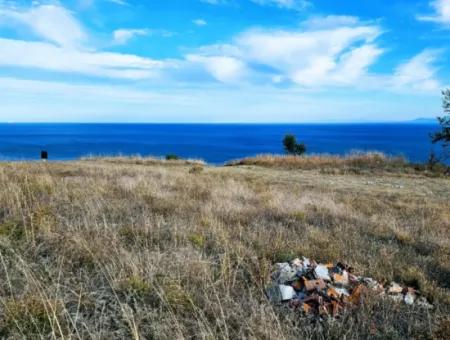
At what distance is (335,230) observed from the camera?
6.95 m

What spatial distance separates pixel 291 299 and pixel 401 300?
123 cm

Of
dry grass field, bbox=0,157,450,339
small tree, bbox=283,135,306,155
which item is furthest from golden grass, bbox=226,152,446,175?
small tree, bbox=283,135,306,155

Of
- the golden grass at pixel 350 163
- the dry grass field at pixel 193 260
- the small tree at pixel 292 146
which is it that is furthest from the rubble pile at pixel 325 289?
the small tree at pixel 292 146

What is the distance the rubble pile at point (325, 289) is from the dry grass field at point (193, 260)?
0.15 m

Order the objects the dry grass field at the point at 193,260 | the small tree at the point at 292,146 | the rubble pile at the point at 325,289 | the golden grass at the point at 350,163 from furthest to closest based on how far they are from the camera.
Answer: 1. the small tree at the point at 292,146
2. the golden grass at the point at 350,163
3. the rubble pile at the point at 325,289
4. the dry grass field at the point at 193,260

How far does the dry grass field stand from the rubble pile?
0.48 feet

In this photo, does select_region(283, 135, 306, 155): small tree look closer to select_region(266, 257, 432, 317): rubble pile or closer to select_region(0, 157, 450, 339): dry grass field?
select_region(0, 157, 450, 339): dry grass field

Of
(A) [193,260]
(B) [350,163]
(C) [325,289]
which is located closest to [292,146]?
(B) [350,163]

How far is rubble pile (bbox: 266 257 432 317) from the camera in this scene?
3934mm

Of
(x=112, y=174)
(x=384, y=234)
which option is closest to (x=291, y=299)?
(x=384, y=234)

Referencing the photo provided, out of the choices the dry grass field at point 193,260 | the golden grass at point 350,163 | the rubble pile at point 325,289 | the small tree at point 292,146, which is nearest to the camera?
the dry grass field at point 193,260

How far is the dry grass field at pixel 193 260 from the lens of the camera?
3439mm

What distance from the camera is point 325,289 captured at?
417 centimetres

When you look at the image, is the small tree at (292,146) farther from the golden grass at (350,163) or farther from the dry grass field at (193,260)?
the dry grass field at (193,260)
